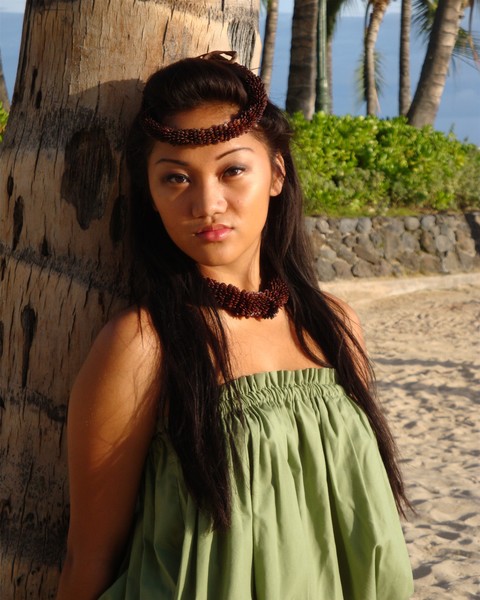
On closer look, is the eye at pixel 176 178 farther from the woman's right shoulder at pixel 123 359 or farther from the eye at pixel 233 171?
the woman's right shoulder at pixel 123 359

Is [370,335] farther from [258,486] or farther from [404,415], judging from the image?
[258,486]

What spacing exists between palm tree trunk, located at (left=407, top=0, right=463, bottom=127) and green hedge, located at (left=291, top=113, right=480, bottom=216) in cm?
78

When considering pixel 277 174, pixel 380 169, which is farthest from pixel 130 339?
pixel 380 169

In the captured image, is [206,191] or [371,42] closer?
[206,191]

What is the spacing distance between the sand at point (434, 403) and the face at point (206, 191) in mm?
2866

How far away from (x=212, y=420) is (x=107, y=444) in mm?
203

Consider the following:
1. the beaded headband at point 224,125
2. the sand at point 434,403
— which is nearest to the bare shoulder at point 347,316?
the beaded headband at point 224,125

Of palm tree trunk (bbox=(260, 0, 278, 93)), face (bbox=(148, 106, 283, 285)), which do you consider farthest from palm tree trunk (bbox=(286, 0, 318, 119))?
face (bbox=(148, 106, 283, 285))

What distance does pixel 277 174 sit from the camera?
2.12 m

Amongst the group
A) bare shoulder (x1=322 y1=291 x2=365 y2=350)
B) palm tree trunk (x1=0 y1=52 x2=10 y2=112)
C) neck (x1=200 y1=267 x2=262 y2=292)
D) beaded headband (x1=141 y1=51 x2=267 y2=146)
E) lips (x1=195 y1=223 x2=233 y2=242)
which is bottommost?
bare shoulder (x1=322 y1=291 x2=365 y2=350)

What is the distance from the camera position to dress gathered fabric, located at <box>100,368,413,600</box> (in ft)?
5.87

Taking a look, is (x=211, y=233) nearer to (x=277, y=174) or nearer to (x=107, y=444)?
(x=277, y=174)

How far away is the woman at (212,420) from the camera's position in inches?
70.1

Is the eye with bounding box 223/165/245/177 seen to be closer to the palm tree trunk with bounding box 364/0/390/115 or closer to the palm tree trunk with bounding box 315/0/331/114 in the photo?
the palm tree trunk with bounding box 315/0/331/114
